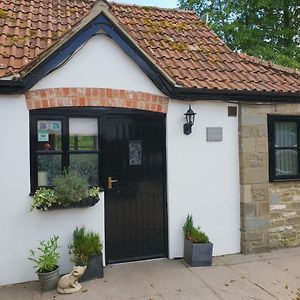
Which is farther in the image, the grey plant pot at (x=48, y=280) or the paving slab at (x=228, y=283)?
the grey plant pot at (x=48, y=280)

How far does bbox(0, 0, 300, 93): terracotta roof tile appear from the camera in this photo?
5840mm

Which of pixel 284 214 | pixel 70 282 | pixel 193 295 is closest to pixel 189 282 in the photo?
pixel 193 295

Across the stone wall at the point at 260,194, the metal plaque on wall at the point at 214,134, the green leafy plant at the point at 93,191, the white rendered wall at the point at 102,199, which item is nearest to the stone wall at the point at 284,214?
the stone wall at the point at 260,194

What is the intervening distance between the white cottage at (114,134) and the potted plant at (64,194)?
209 mm

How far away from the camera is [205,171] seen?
6258mm

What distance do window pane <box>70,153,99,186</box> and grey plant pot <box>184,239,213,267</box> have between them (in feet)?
6.53

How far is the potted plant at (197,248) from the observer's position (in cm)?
567

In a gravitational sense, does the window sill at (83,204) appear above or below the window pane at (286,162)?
below

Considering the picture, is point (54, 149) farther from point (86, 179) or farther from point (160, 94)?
point (160, 94)

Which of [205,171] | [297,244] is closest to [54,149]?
[205,171]

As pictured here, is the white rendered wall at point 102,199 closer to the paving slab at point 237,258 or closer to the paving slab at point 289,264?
the paving slab at point 237,258

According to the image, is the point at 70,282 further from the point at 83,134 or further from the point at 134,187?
the point at 83,134

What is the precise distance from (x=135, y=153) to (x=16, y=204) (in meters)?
2.14

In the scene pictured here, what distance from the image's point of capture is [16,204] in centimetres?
513
